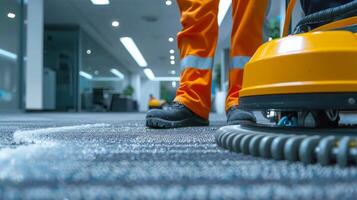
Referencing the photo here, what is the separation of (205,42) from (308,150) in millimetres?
720

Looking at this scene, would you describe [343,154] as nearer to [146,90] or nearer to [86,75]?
[86,75]

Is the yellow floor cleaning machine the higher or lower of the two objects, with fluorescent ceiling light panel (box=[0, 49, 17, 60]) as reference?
lower

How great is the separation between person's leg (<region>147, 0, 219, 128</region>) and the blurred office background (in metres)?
1.27

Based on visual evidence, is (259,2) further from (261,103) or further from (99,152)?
(99,152)

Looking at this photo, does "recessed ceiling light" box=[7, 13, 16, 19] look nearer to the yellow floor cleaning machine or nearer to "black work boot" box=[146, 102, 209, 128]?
"black work boot" box=[146, 102, 209, 128]

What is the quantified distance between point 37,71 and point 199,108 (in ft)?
17.1

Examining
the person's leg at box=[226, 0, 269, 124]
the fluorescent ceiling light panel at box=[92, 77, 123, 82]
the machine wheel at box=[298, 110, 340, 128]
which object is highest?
the fluorescent ceiling light panel at box=[92, 77, 123, 82]

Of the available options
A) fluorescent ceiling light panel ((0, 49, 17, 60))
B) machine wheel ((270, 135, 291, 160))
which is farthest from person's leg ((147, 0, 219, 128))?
fluorescent ceiling light panel ((0, 49, 17, 60))

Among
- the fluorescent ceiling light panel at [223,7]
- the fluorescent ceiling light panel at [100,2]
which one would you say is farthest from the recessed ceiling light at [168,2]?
the fluorescent ceiling light panel at [100,2]

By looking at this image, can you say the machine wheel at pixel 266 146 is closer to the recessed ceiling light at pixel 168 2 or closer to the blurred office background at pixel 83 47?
the blurred office background at pixel 83 47

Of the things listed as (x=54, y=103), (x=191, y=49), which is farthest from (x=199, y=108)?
(x=54, y=103)

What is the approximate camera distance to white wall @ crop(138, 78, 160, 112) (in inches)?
757

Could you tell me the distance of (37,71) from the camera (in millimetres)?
5734

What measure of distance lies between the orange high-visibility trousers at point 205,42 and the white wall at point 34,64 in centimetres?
514
